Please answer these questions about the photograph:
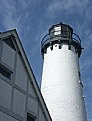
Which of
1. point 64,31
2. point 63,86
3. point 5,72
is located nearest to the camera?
point 5,72

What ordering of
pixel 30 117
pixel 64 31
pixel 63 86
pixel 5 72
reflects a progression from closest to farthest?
pixel 5 72, pixel 30 117, pixel 63 86, pixel 64 31

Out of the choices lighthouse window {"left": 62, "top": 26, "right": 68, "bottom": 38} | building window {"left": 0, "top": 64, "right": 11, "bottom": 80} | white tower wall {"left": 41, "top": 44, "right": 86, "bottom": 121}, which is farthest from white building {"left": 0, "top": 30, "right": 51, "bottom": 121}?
lighthouse window {"left": 62, "top": 26, "right": 68, "bottom": 38}

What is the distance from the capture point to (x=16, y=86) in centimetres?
1254

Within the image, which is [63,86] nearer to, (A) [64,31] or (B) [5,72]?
(A) [64,31]

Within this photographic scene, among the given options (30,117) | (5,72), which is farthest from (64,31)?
(5,72)

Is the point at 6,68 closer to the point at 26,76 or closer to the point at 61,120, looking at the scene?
the point at 26,76

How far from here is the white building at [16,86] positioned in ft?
38.2

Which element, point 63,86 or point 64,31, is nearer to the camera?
point 63,86

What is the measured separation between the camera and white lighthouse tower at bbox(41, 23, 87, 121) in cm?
1958

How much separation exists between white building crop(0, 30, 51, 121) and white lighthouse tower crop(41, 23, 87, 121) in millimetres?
5525

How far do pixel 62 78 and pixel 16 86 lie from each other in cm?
880

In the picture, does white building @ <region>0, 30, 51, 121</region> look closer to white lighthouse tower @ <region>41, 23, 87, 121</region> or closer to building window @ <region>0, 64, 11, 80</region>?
building window @ <region>0, 64, 11, 80</region>

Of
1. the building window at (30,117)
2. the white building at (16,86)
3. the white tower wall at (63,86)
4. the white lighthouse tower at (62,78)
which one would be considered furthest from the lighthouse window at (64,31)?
the building window at (30,117)

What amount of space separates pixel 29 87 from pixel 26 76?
0.59m
